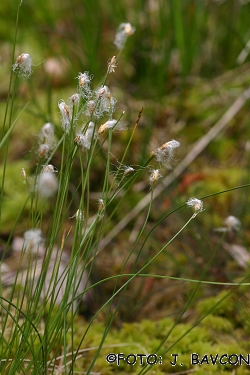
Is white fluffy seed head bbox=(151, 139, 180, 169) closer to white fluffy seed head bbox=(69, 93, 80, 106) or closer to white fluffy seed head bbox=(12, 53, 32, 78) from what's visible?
white fluffy seed head bbox=(69, 93, 80, 106)

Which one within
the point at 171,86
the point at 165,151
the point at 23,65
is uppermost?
the point at 171,86

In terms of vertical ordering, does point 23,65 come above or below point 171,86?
below

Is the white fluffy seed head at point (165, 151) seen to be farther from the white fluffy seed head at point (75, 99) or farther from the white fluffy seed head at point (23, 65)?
the white fluffy seed head at point (23, 65)

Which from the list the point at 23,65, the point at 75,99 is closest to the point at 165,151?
the point at 75,99

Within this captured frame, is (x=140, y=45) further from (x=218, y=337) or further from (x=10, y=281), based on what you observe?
(x=218, y=337)

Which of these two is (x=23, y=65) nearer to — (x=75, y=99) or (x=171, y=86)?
(x=75, y=99)

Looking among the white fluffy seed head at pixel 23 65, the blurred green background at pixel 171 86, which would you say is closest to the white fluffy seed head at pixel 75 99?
the white fluffy seed head at pixel 23 65

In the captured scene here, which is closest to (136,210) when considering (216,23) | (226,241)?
(226,241)

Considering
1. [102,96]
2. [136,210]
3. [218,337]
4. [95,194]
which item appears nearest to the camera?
[102,96]
